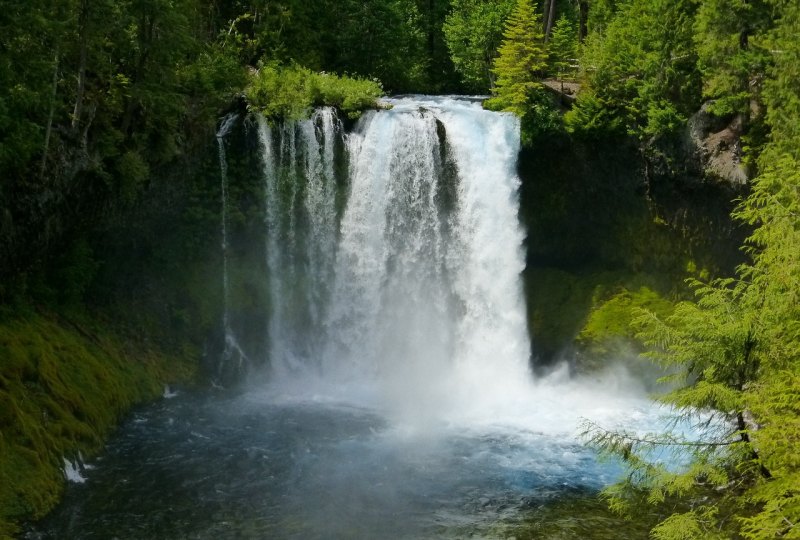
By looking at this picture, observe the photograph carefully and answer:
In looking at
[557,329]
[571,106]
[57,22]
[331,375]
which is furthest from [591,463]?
[57,22]

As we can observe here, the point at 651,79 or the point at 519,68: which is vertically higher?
A: the point at 519,68

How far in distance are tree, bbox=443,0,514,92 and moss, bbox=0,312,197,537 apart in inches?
778

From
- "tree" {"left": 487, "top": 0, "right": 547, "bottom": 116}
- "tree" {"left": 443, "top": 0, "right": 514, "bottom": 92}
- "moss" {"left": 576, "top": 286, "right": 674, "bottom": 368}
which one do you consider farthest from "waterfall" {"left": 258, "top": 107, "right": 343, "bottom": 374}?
"tree" {"left": 443, "top": 0, "right": 514, "bottom": 92}

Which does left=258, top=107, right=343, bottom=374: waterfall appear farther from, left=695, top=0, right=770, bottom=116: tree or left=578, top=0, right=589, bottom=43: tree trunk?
left=578, top=0, right=589, bottom=43: tree trunk

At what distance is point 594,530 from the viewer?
39.7 feet

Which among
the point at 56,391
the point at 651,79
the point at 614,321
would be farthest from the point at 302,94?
the point at 614,321

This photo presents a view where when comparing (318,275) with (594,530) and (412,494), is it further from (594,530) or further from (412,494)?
(594,530)

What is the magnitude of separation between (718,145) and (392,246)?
399 inches

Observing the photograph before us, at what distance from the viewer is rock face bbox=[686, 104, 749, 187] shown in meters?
21.0

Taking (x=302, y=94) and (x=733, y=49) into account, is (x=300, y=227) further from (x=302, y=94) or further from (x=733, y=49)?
(x=733, y=49)

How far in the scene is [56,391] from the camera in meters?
15.0

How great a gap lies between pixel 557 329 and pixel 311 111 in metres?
10.0

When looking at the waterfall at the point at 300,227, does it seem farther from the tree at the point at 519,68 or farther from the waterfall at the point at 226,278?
the tree at the point at 519,68

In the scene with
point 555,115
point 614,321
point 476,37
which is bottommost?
point 614,321
